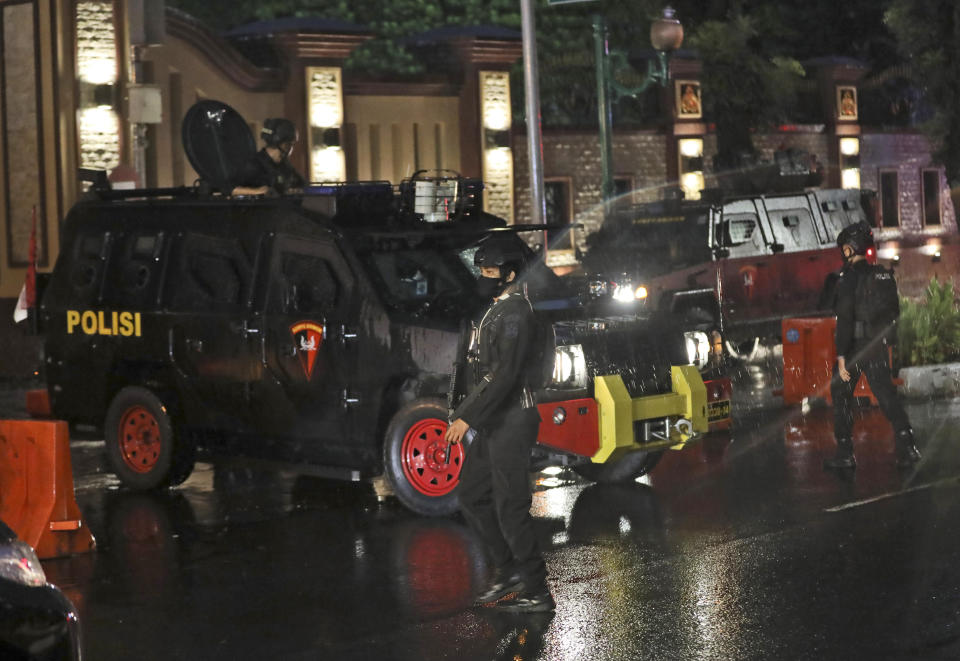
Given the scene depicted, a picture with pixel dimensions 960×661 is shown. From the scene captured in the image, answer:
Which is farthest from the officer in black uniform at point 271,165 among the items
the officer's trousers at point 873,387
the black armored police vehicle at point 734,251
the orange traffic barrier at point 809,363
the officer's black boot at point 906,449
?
the black armored police vehicle at point 734,251

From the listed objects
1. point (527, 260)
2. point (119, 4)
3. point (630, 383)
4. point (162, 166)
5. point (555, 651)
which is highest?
point (119, 4)

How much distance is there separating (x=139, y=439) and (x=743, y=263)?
9.49m

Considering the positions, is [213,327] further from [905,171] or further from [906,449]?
[905,171]

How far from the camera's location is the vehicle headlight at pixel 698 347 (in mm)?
12156

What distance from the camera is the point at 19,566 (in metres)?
5.48

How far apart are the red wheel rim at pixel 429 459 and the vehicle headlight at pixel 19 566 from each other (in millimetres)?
5119

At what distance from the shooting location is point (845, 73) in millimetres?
36875

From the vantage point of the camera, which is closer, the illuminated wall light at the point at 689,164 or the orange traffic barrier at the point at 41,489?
the orange traffic barrier at the point at 41,489

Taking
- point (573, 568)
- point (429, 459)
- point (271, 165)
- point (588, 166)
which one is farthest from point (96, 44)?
point (573, 568)

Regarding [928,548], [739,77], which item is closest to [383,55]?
[739,77]

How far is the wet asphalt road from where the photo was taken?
7.45 metres

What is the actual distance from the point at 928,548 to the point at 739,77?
80.4 feet

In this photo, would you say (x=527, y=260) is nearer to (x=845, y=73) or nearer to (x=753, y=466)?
(x=753, y=466)

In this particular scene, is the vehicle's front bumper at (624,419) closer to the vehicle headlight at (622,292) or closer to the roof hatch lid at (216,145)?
the vehicle headlight at (622,292)
